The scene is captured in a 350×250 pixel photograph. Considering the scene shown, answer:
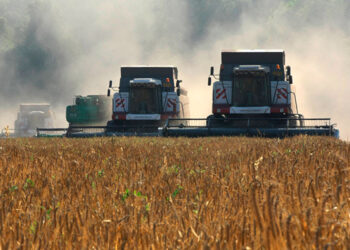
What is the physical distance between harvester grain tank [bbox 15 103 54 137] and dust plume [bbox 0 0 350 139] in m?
10.3

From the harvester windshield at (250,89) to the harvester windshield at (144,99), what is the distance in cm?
430

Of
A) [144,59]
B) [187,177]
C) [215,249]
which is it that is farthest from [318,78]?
[215,249]

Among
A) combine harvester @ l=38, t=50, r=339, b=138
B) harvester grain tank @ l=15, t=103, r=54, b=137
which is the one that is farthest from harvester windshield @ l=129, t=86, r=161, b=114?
harvester grain tank @ l=15, t=103, r=54, b=137

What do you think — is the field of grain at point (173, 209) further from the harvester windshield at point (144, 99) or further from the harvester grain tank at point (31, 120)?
the harvester grain tank at point (31, 120)

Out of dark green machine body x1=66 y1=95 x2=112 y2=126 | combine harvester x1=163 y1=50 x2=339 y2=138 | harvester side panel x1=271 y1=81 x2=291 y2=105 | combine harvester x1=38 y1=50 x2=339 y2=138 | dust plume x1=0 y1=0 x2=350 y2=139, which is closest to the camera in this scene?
combine harvester x1=38 y1=50 x2=339 y2=138

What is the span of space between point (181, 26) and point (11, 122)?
103 ft

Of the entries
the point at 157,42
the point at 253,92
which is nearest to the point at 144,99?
the point at 253,92

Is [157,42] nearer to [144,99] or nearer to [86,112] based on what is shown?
[86,112]

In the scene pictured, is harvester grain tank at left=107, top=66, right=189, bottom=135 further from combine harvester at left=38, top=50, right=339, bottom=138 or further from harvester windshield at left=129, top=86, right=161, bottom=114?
combine harvester at left=38, top=50, right=339, bottom=138

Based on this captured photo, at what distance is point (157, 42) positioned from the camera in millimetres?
80688

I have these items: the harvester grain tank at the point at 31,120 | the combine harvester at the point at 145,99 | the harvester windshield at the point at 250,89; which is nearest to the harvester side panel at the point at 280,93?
the harvester windshield at the point at 250,89

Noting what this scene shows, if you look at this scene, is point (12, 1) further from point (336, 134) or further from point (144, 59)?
point (336, 134)

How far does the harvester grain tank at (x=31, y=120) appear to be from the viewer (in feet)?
142

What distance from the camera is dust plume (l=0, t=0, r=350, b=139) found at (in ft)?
162
